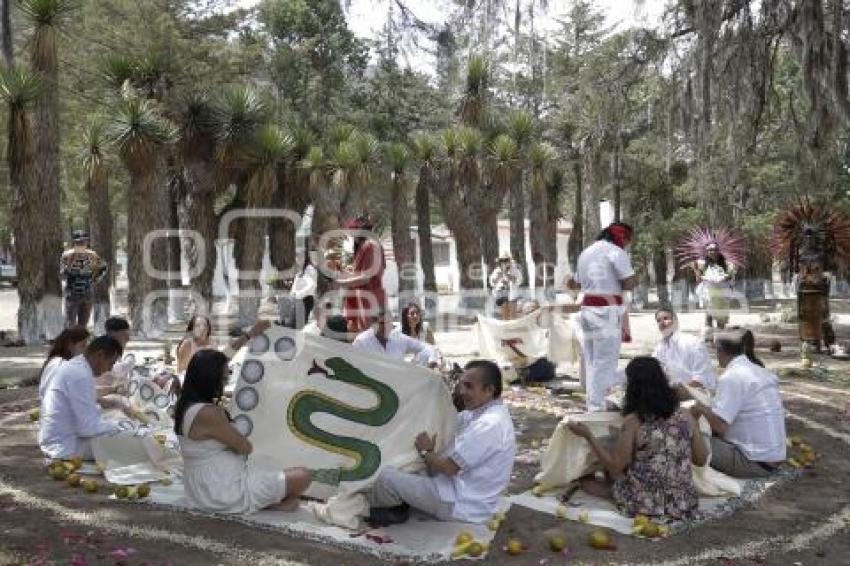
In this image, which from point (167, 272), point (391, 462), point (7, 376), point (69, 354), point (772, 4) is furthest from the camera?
point (167, 272)

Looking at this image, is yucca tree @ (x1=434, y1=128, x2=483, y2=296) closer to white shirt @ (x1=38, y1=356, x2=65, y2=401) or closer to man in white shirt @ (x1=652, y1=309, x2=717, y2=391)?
man in white shirt @ (x1=652, y1=309, x2=717, y2=391)

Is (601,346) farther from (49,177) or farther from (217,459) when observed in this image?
(49,177)

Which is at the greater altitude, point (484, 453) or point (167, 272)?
point (167, 272)

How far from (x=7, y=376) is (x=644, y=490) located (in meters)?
9.11

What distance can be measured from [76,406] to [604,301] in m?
4.50

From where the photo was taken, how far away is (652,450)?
17.3 feet

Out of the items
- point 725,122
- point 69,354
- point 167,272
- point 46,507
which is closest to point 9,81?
point 167,272

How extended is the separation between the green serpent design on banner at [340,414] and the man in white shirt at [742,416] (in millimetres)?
2266

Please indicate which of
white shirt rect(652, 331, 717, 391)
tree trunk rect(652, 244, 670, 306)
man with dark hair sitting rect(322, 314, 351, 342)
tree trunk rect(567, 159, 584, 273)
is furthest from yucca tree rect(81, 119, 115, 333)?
tree trunk rect(567, 159, 584, 273)

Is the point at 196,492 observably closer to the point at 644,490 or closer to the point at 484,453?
the point at 484,453

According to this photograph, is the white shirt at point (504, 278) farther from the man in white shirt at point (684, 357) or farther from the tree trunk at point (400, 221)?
the man in white shirt at point (684, 357)

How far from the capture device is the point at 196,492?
5379mm

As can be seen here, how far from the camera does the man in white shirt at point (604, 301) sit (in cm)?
778

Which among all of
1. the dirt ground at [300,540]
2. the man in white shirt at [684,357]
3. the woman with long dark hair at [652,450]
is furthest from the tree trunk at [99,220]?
the woman with long dark hair at [652,450]
